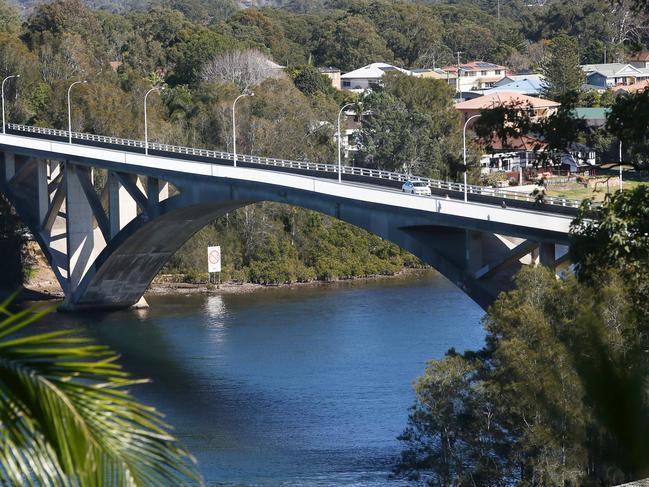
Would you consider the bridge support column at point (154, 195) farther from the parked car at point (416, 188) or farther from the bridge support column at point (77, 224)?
the parked car at point (416, 188)

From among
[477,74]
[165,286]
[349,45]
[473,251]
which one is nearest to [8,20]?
[349,45]

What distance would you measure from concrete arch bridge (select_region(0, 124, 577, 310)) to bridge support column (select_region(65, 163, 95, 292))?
39 millimetres

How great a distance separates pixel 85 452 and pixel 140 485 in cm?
21

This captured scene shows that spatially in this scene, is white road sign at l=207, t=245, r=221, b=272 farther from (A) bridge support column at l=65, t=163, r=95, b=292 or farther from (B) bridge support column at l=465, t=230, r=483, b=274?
(B) bridge support column at l=465, t=230, r=483, b=274

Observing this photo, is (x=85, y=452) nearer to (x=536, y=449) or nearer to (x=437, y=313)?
(x=536, y=449)

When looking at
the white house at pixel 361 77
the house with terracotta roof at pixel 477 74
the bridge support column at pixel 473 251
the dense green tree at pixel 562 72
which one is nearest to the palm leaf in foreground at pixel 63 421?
the bridge support column at pixel 473 251

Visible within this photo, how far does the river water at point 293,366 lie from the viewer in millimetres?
29266

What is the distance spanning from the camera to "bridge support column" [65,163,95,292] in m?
49.5

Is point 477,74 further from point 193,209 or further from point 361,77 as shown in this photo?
point 193,209

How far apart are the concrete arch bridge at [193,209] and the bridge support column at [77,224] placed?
39 mm

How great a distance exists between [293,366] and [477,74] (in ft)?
251

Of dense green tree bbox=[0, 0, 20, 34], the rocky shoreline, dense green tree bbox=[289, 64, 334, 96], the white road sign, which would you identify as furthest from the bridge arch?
dense green tree bbox=[0, 0, 20, 34]

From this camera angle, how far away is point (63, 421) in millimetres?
4188

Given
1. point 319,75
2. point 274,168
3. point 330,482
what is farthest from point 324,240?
point 330,482
